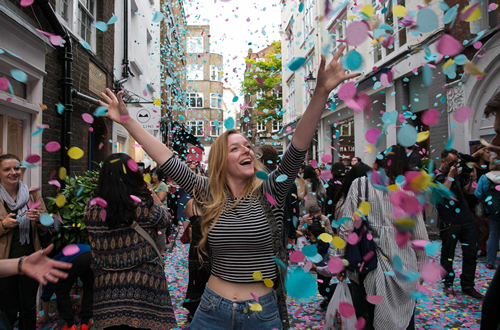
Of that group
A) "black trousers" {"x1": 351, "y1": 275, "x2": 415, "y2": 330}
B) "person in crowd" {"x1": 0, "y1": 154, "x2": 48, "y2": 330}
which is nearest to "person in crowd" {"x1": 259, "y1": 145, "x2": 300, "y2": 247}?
"black trousers" {"x1": 351, "y1": 275, "x2": 415, "y2": 330}

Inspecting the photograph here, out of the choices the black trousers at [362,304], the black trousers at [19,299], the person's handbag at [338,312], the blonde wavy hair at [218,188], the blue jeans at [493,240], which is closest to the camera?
the blonde wavy hair at [218,188]

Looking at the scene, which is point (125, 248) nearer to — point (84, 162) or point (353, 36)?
point (353, 36)

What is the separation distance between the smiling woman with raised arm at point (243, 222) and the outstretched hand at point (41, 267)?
746 mm

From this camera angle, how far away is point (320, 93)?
176 centimetres

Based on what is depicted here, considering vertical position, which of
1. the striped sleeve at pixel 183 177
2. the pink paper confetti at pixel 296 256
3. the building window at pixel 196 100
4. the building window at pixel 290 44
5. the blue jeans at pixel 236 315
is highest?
the building window at pixel 290 44

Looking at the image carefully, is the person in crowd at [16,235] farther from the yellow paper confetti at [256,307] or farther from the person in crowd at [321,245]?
the person in crowd at [321,245]

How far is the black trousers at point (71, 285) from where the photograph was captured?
12.1 ft

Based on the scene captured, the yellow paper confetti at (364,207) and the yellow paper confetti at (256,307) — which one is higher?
the yellow paper confetti at (364,207)

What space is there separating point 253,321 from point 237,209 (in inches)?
23.5

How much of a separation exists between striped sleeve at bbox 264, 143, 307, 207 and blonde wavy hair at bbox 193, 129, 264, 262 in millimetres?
107

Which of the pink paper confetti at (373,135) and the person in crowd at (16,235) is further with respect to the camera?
the person in crowd at (16,235)

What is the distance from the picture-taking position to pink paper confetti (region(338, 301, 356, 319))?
2529 mm

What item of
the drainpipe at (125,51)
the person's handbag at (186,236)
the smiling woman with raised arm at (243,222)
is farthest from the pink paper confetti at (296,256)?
the drainpipe at (125,51)

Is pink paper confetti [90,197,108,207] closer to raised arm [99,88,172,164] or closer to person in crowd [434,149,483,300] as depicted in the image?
raised arm [99,88,172,164]
